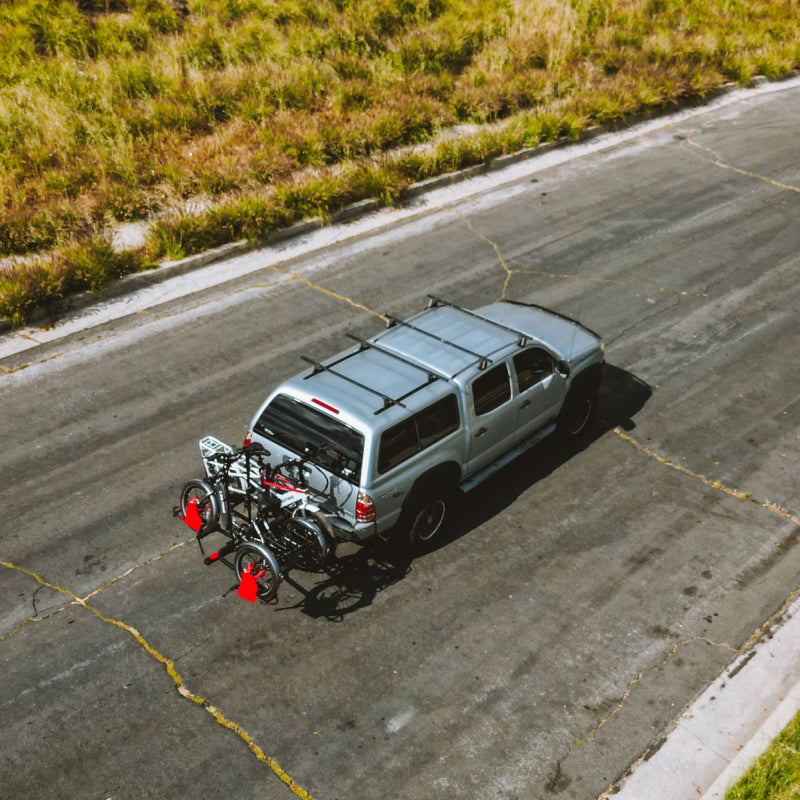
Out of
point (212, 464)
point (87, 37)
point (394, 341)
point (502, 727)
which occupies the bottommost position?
point (502, 727)

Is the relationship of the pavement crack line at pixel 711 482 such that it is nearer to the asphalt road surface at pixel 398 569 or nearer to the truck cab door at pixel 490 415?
the asphalt road surface at pixel 398 569

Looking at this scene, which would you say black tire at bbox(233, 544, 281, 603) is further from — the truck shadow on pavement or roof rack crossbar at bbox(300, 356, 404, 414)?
roof rack crossbar at bbox(300, 356, 404, 414)

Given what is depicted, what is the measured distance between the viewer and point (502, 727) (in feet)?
22.4

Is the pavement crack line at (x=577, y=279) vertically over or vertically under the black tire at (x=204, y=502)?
under

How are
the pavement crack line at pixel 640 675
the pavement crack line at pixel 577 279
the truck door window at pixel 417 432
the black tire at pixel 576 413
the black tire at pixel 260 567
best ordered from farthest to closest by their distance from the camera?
the pavement crack line at pixel 577 279 < the black tire at pixel 576 413 < the truck door window at pixel 417 432 < the black tire at pixel 260 567 < the pavement crack line at pixel 640 675

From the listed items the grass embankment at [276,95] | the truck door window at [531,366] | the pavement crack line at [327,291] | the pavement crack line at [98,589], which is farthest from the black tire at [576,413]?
the grass embankment at [276,95]

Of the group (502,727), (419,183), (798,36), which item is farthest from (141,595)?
(798,36)

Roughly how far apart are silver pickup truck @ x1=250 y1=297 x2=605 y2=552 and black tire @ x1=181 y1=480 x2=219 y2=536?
0.74 m

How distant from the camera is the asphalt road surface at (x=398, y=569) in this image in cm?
661

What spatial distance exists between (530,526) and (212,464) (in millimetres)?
3532

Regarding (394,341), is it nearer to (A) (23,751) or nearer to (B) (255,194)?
(A) (23,751)

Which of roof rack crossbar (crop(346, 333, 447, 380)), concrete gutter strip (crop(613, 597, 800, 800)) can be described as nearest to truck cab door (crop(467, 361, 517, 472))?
roof rack crossbar (crop(346, 333, 447, 380))

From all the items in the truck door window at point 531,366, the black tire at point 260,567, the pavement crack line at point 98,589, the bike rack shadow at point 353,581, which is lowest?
the bike rack shadow at point 353,581

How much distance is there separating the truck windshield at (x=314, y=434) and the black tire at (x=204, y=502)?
80 cm
